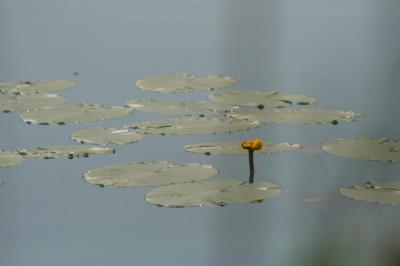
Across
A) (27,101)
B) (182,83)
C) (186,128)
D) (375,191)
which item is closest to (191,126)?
(186,128)

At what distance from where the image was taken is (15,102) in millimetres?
2529

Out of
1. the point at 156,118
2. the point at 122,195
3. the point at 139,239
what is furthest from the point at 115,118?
the point at 139,239

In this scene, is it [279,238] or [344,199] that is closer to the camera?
[279,238]

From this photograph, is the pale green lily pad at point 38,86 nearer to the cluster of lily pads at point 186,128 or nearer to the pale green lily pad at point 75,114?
the cluster of lily pads at point 186,128

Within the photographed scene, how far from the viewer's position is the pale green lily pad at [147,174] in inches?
73.2

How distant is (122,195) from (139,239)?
0.27 meters

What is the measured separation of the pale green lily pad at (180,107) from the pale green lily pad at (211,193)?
576mm

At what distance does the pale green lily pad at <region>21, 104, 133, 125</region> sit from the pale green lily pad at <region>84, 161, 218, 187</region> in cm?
41

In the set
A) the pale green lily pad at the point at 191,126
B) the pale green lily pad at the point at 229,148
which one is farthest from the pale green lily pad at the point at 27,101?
the pale green lily pad at the point at 229,148

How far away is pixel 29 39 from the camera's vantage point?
3.38 meters

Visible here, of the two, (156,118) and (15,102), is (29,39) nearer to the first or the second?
(15,102)

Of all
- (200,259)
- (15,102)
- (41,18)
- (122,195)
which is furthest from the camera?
(41,18)

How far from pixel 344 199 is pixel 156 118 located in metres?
0.83

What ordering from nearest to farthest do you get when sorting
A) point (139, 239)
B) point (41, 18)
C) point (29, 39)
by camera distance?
point (139, 239)
point (29, 39)
point (41, 18)
